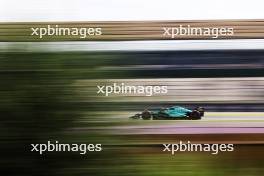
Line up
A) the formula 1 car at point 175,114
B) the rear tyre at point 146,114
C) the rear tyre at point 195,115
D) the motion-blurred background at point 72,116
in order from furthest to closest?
the rear tyre at point 195,115
the formula 1 car at point 175,114
the rear tyre at point 146,114
the motion-blurred background at point 72,116

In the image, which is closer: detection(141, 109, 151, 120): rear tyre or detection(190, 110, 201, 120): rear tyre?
detection(141, 109, 151, 120): rear tyre

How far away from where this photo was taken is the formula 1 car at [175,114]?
4.71 metres

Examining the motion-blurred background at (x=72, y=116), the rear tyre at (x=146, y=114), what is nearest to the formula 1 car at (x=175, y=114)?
the rear tyre at (x=146, y=114)

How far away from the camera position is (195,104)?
508cm

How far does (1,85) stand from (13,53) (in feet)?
0.60

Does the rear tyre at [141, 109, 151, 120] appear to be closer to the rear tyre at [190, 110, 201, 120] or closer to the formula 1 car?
the formula 1 car

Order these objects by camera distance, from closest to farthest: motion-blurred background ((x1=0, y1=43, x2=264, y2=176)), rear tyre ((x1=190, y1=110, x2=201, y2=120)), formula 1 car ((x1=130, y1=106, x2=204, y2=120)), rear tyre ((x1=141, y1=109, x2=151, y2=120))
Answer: motion-blurred background ((x1=0, y1=43, x2=264, y2=176))
rear tyre ((x1=141, y1=109, x2=151, y2=120))
formula 1 car ((x1=130, y1=106, x2=204, y2=120))
rear tyre ((x1=190, y1=110, x2=201, y2=120))

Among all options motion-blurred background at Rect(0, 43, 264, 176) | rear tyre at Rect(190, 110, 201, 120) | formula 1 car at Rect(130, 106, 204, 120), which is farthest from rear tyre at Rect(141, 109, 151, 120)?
rear tyre at Rect(190, 110, 201, 120)

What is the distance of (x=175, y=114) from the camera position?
4.98 metres

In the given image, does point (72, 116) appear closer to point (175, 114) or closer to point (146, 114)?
point (146, 114)

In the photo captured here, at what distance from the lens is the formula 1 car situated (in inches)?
186

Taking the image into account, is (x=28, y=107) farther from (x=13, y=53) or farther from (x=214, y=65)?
(x=214, y=65)

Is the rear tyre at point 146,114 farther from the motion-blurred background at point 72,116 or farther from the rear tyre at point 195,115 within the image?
the rear tyre at point 195,115

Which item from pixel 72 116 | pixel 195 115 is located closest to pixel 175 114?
pixel 195 115
